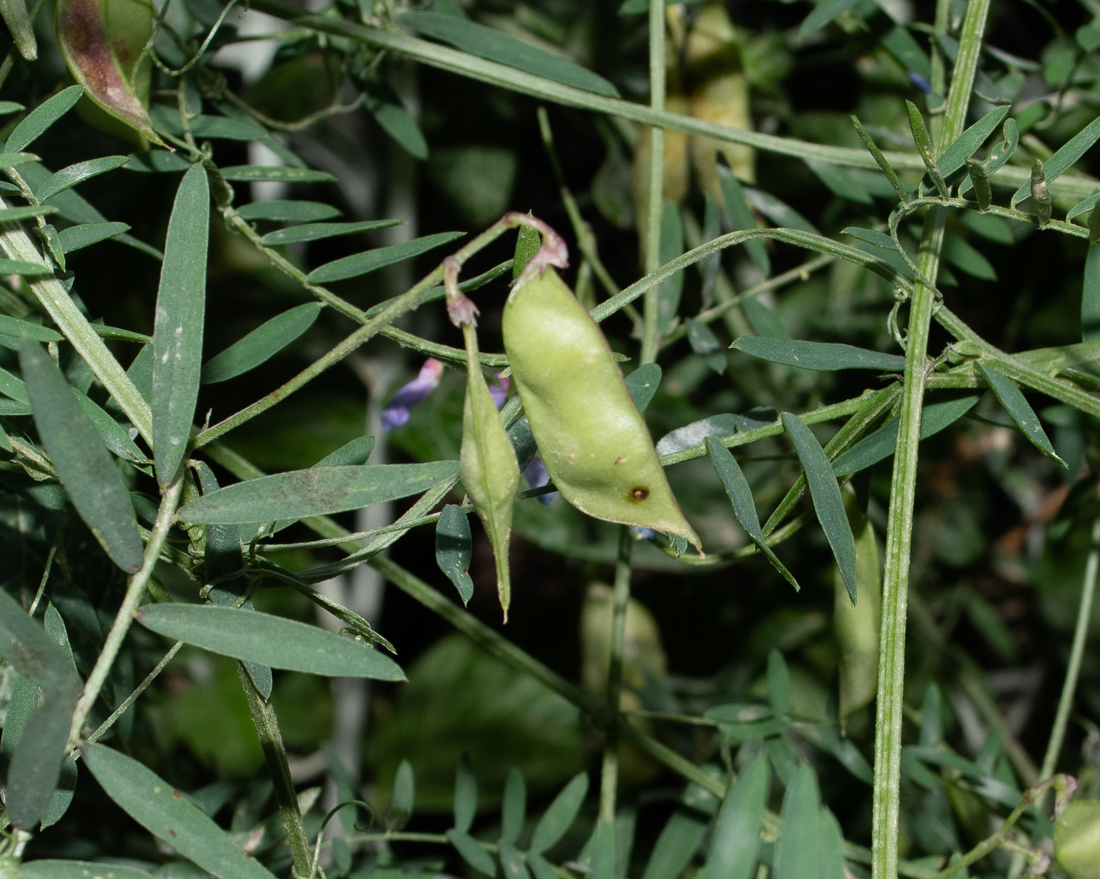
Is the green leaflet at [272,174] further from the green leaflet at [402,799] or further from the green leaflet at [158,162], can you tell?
the green leaflet at [402,799]

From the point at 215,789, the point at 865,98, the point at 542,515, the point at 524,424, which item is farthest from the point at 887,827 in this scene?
the point at 865,98

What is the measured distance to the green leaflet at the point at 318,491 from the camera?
1.00 ft

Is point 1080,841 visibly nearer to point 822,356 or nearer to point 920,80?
point 822,356

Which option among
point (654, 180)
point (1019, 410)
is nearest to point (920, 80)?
point (654, 180)

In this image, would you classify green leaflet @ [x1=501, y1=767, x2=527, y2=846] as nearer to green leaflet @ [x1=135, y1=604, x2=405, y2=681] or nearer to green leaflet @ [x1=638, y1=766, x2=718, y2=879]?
green leaflet @ [x1=638, y1=766, x2=718, y2=879]

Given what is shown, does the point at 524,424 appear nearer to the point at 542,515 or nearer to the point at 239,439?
the point at 542,515

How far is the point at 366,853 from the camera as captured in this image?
2.15 feet

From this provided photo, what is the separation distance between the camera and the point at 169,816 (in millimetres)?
290

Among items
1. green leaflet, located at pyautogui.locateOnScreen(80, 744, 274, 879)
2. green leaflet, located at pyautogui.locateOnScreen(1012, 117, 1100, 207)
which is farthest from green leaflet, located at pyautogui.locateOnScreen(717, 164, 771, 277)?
green leaflet, located at pyautogui.locateOnScreen(80, 744, 274, 879)

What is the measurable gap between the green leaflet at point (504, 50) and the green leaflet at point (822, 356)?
198mm

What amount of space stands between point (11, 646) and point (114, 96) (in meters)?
0.28

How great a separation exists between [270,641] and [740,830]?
15 cm

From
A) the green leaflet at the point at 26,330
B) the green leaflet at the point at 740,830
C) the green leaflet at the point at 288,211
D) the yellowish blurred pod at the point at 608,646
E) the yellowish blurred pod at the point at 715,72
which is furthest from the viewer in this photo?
the yellowish blurred pod at the point at 608,646

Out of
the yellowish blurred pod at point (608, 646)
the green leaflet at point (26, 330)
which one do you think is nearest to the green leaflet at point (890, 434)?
the green leaflet at point (26, 330)
